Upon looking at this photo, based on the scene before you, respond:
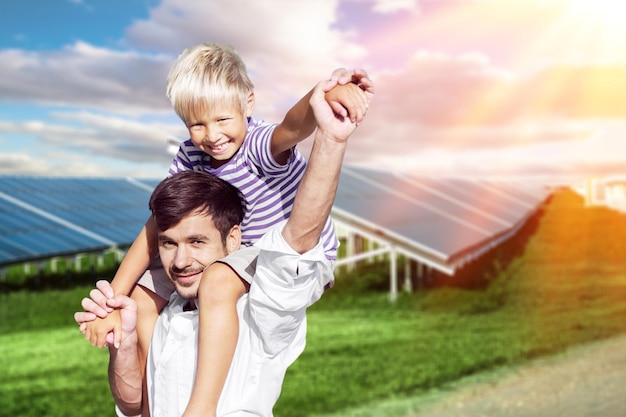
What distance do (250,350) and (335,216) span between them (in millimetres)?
12267

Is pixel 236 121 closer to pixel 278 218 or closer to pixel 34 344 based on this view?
pixel 278 218

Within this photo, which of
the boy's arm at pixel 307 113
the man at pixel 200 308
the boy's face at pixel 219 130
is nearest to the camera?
the boy's arm at pixel 307 113

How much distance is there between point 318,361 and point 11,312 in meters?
6.49

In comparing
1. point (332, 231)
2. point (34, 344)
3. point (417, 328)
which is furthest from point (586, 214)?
point (332, 231)

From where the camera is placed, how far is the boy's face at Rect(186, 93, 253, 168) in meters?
2.37

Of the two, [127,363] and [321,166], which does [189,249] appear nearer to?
[127,363]

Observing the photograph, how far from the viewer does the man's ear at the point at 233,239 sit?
2375mm

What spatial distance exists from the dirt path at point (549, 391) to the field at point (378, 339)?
0.34 metres

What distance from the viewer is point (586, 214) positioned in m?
43.6

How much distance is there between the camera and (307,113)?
1.99 m

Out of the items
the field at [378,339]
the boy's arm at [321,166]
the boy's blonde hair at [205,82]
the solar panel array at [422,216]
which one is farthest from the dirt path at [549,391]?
the boy's arm at [321,166]

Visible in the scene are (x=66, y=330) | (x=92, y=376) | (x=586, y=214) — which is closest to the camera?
(x=92, y=376)

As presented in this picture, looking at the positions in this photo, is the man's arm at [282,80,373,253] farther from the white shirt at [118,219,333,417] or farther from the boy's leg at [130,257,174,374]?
the boy's leg at [130,257,174,374]

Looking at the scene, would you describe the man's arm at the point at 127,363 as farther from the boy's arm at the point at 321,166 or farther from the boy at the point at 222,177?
the boy's arm at the point at 321,166
